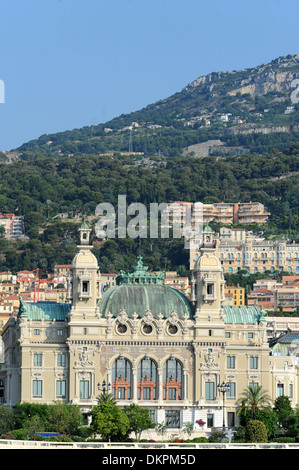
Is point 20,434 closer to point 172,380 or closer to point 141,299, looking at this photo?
point 172,380

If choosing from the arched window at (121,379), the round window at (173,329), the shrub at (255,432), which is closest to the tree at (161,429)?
the arched window at (121,379)

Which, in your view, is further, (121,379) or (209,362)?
(209,362)

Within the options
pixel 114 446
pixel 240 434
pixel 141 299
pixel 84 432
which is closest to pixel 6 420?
pixel 84 432

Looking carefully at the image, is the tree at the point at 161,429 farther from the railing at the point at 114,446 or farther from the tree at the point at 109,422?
the railing at the point at 114,446

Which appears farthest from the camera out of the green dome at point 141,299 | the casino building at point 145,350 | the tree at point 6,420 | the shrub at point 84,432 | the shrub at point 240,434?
the green dome at point 141,299
